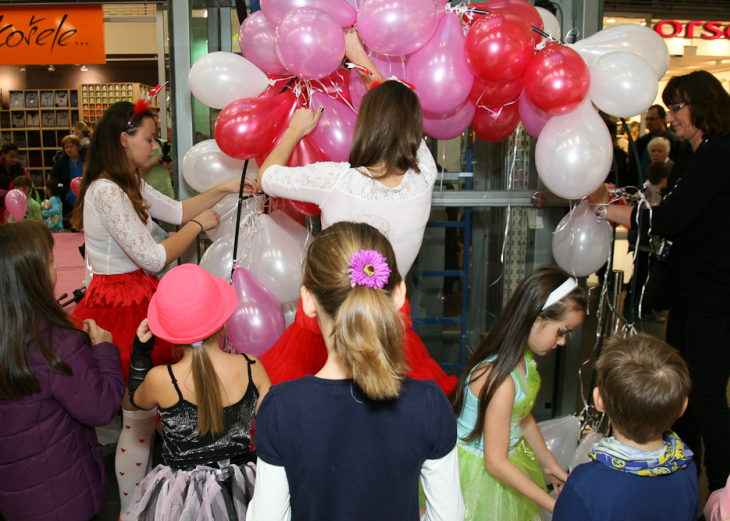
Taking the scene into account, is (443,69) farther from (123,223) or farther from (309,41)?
(123,223)

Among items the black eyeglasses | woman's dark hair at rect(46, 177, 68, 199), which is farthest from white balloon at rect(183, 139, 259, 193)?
woman's dark hair at rect(46, 177, 68, 199)

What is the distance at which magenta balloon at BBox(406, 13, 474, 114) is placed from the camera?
1741 millimetres

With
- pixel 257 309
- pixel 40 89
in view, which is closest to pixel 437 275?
pixel 257 309

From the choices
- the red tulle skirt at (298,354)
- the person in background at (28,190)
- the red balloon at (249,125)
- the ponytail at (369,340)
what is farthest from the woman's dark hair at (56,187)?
the ponytail at (369,340)

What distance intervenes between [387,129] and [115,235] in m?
0.99

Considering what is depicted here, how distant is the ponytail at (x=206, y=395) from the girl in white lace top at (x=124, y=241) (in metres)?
0.65

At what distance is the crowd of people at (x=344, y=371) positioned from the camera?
0.95 metres

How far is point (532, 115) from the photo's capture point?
1936 mm

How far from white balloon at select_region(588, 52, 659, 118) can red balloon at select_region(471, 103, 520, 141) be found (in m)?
0.32

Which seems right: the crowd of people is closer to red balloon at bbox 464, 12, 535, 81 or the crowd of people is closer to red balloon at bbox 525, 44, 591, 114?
red balloon at bbox 464, 12, 535, 81

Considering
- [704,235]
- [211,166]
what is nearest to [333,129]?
[211,166]

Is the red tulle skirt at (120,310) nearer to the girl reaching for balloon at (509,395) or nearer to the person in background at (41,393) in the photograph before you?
the person in background at (41,393)

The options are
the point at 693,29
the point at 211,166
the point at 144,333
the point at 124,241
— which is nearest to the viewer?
the point at 144,333

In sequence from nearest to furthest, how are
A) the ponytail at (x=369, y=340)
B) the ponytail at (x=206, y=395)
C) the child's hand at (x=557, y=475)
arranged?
the ponytail at (x=369, y=340), the ponytail at (x=206, y=395), the child's hand at (x=557, y=475)
